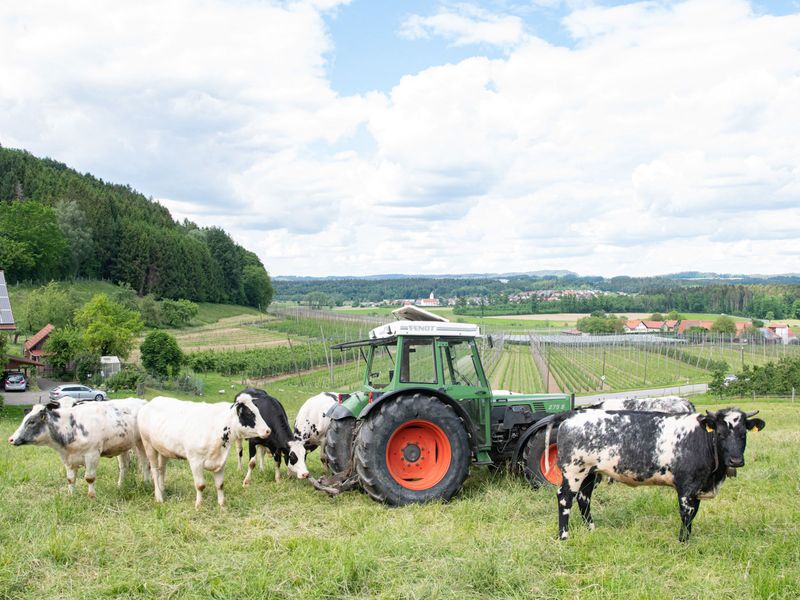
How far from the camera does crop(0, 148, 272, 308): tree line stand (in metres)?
69.1

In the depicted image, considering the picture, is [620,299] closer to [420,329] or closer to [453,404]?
[420,329]

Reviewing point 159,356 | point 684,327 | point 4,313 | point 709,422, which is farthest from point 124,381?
point 684,327

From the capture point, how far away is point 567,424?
271 inches

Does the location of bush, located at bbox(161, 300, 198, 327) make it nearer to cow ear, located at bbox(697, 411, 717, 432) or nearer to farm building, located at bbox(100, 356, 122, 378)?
farm building, located at bbox(100, 356, 122, 378)

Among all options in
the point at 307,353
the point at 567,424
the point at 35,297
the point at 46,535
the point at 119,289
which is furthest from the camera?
the point at 119,289

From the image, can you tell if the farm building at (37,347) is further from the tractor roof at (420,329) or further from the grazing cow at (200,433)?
the tractor roof at (420,329)

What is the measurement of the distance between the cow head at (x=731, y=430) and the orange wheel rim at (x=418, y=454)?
3.04 metres

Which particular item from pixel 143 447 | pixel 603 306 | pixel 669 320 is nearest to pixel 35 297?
pixel 143 447

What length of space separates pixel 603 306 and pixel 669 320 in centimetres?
2860

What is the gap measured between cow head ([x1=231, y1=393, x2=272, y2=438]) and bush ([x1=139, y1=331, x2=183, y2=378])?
34582 millimetres

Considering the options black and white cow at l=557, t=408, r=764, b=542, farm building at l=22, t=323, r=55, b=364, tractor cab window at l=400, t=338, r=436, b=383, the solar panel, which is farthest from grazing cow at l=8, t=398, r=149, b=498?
farm building at l=22, t=323, r=55, b=364

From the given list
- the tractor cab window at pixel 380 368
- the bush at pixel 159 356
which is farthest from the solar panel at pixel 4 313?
the tractor cab window at pixel 380 368

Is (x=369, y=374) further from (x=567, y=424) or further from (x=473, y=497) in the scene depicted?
(x=567, y=424)

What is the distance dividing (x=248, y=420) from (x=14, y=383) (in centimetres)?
3210
